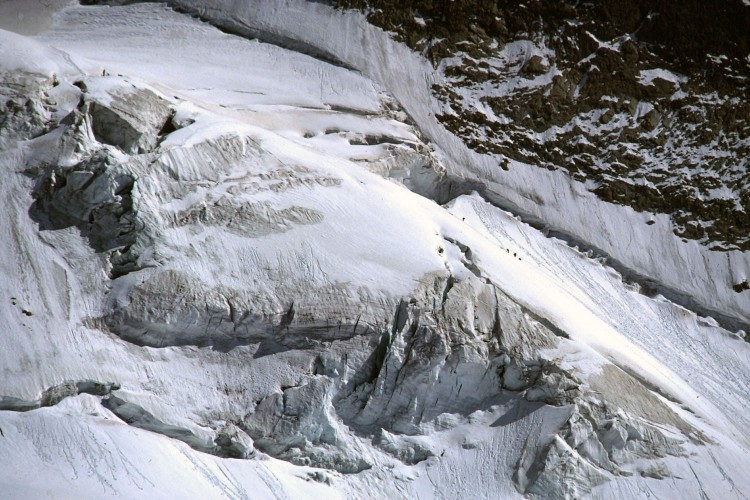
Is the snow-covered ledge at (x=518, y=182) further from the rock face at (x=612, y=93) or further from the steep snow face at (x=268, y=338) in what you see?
the steep snow face at (x=268, y=338)

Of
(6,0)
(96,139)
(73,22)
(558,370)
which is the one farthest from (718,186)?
(6,0)

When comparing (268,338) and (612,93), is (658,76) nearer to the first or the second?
(612,93)

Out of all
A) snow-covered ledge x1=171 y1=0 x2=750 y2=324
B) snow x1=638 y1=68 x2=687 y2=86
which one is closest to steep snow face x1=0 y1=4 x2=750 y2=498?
snow-covered ledge x1=171 y1=0 x2=750 y2=324

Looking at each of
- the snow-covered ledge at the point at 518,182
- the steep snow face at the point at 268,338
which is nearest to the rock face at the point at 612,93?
the snow-covered ledge at the point at 518,182

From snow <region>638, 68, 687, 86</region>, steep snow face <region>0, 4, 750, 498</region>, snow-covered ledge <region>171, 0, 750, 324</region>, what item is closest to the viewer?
steep snow face <region>0, 4, 750, 498</region>

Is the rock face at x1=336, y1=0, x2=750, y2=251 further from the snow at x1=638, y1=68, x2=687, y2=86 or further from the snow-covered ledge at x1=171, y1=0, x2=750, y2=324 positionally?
the snow-covered ledge at x1=171, y1=0, x2=750, y2=324
